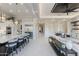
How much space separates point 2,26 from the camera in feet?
20.9

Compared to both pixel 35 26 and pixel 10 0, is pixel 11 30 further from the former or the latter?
pixel 10 0

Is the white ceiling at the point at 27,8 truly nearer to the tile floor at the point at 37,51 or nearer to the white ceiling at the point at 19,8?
the white ceiling at the point at 19,8

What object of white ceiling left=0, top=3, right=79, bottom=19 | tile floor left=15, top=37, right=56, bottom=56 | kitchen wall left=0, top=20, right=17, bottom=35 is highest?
white ceiling left=0, top=3, right=79, bottom=19

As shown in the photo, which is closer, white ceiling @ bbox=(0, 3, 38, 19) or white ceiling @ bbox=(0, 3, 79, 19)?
white ceiling @ bbox=(0, 3, 79, 19)

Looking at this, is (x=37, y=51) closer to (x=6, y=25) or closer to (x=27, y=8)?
(x=27, y=8)

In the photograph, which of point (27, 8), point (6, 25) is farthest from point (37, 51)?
point (6, 25)

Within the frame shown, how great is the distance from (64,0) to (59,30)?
395 centimetres

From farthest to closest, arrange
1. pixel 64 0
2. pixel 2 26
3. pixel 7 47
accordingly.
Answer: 1. pixel 2 26
2. pixel 7 47
3. pixel 64 0

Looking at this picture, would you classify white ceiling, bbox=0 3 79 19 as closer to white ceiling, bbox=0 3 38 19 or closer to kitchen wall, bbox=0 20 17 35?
white ceiling, bbox=0 3 38 19

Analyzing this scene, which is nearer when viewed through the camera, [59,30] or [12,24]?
[59,30]

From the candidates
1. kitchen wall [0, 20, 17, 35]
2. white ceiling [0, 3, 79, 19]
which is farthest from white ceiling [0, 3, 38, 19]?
kitchen wall [0, 20, 17, 35]

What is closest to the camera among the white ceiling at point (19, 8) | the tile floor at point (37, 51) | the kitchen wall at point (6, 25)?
the tile floor at point (37, 51)

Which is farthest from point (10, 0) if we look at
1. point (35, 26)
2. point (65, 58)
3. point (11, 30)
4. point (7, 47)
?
point (35, 26)

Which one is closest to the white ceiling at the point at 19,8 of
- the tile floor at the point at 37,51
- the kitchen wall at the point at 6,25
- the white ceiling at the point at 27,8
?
the white ceiling at the point at 27,8
